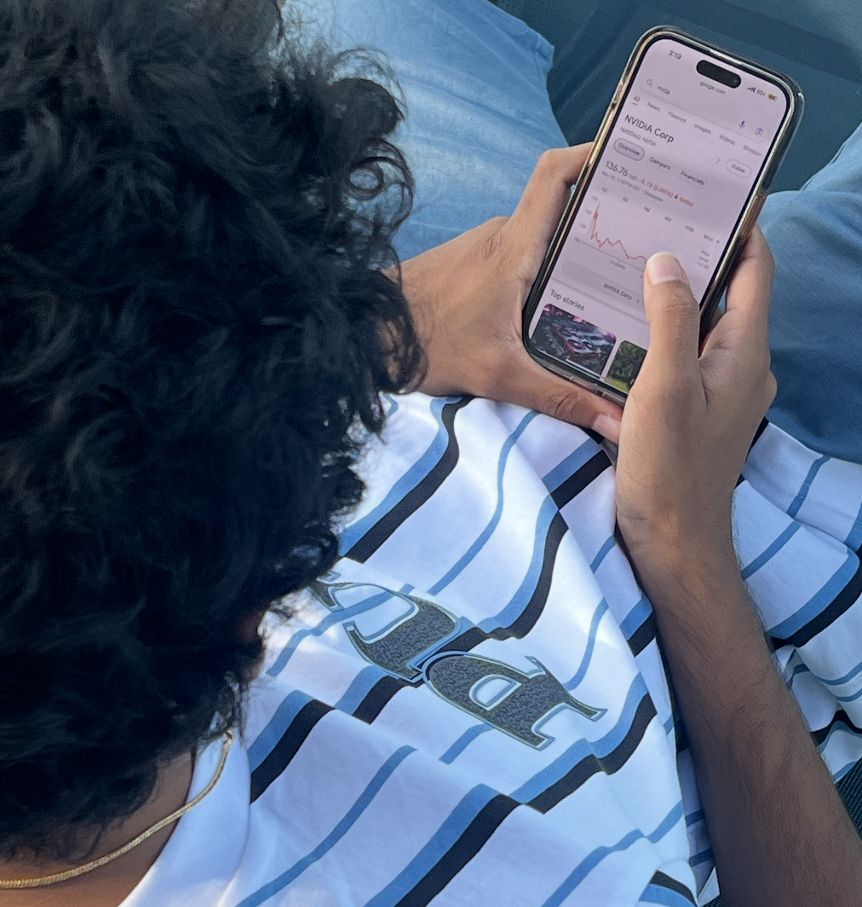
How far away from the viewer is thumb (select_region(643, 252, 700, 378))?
613mm

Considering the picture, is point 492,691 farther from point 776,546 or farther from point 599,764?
point 776,546

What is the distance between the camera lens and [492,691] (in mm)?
609

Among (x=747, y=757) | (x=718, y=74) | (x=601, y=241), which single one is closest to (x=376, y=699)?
(x=747, y=757)

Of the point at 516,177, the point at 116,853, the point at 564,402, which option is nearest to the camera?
the point at 116,853

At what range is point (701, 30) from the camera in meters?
1.12

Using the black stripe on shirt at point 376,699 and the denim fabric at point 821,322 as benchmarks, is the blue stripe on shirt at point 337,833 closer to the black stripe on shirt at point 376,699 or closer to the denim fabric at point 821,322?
the black stripe on shirt at point 376,699

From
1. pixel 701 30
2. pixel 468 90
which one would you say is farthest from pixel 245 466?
pixel 701 30

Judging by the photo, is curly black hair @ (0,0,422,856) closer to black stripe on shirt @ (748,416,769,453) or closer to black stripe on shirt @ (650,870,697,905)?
black stripe on shirt @ (650,870,697,905)

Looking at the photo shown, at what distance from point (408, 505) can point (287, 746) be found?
226mm

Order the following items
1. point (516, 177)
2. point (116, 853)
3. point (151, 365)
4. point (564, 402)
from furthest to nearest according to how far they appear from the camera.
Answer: point (516, 177)
point (564, 402)
point (116, 853)
point (151, 365)

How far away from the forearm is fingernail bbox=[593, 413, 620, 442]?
0.33ft

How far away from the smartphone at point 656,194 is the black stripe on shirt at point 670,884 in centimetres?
35

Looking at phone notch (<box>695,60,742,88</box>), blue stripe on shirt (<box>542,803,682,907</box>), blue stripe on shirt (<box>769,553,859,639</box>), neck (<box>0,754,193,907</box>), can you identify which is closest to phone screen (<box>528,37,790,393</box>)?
phone notch (<box>695,60,742,88</box>)

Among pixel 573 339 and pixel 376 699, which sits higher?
pixel 573 339
